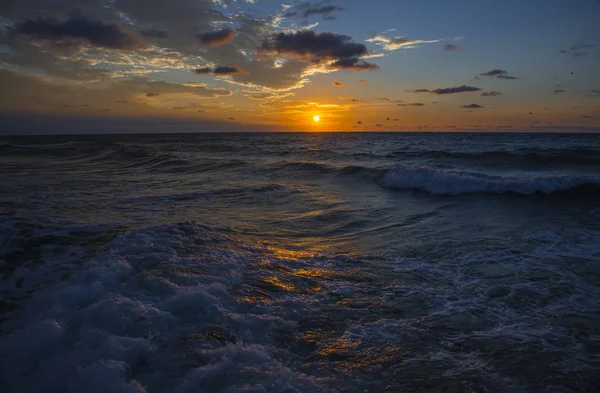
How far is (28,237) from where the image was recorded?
20.3 feet

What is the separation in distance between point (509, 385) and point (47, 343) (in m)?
4.12

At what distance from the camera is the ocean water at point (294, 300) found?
2.93 metres

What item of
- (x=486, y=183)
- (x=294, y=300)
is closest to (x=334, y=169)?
(x=486, y=183)

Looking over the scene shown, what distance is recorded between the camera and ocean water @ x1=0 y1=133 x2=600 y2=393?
2928 mm

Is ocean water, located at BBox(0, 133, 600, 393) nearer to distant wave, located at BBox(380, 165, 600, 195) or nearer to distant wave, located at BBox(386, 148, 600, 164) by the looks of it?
distant wave, located at BBox(380, 165, 600, 195)

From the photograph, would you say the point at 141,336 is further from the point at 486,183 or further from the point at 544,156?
the point at 544,156

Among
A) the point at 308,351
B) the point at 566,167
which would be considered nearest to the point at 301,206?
the point at 308,351

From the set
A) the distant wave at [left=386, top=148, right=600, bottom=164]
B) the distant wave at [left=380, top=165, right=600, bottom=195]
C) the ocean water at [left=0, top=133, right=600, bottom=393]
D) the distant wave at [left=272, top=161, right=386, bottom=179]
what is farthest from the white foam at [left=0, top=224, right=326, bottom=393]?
the distant wave at [left=386, top=148, right=600, bottom=164]

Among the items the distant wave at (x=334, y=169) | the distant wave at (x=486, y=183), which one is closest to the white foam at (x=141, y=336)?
the distant wave at (x=486, y=183)

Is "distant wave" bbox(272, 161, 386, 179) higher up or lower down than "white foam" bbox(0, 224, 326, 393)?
higher up

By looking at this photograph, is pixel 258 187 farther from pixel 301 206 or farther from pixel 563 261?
pixel 563 261

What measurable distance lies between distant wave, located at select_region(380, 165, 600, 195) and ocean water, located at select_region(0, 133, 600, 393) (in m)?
3.05

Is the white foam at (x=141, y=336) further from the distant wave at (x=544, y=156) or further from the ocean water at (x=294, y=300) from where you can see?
the distant wave at (x=544, y=156)

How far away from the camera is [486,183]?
42.4ft
